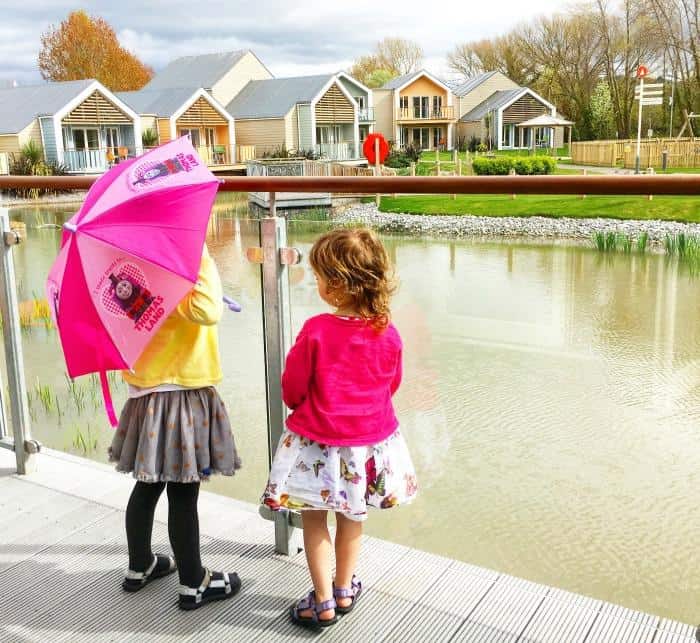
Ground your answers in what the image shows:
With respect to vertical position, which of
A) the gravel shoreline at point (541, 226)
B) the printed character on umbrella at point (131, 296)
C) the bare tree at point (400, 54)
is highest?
the bare tree at point (400, 54)

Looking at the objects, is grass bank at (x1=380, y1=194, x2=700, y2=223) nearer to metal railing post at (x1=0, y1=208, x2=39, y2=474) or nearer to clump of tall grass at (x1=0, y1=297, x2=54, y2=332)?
clump of tall grass at (x1=0, y1=297, x2=54, y2=332)

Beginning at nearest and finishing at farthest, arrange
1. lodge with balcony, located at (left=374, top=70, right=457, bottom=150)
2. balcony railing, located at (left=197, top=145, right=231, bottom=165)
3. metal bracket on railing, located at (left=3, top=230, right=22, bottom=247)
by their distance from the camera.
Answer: metal bracket on railing, located at (left=3, top=230, right=22, bottom=247), balcony railing, located at (left=197, top=145, right=231, bottom=165), lodge with balcony, located at (left=374, top=70, right=457, bottom=150)

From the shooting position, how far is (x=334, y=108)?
31.6m

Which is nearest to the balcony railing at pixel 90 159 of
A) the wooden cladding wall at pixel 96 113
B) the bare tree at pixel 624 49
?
the wooden cladding wall at pixel 96 113

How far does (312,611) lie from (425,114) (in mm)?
38631

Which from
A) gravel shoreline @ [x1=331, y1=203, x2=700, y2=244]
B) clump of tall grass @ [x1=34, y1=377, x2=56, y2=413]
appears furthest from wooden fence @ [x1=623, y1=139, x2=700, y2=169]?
clump of tall grass @ [x1=34, y1=377, x2=56, y2=413]

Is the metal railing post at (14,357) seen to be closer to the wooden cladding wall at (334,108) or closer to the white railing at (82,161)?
the white railing at (82,161)

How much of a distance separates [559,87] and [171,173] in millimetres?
42811

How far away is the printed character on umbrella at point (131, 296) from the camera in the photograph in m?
1.49

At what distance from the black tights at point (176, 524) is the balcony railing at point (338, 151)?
2859 cm

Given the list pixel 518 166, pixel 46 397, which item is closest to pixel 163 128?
pixel 518 166

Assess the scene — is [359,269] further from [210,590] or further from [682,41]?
[682,41]

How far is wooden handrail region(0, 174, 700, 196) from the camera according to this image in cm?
→ 141

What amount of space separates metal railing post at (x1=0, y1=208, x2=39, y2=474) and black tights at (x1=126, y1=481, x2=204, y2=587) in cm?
85
